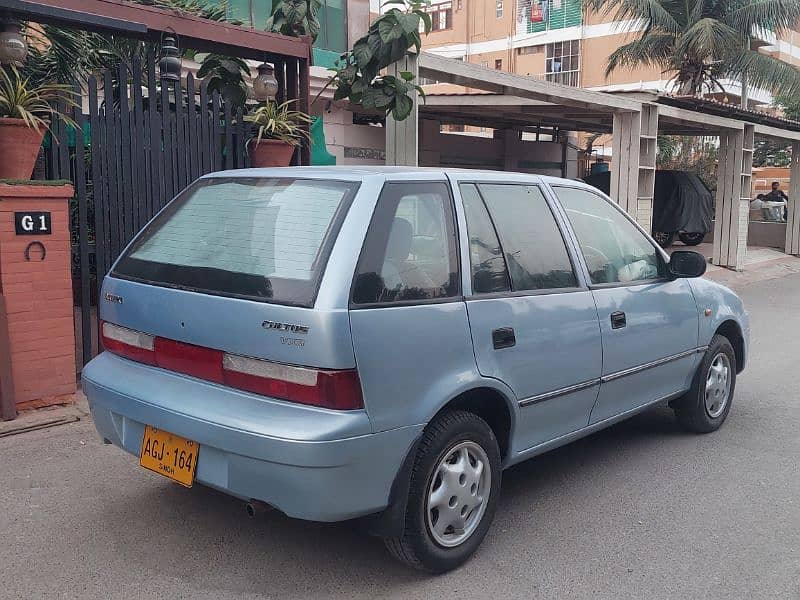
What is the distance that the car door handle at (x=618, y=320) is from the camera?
428 cm

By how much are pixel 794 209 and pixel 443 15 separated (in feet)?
80.3

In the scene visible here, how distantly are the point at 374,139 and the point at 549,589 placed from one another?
1079cm

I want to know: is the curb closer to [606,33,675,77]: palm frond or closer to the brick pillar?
the brick pillar

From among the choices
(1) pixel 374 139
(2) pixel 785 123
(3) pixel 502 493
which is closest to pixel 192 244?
(3) pixel 502 493

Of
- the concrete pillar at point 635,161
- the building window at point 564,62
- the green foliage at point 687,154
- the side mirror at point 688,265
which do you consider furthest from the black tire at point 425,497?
the building window at point 564,62

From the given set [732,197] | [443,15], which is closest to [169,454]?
[732,197]

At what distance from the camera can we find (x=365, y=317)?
304 cm

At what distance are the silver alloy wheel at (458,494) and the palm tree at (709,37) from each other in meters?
20.4

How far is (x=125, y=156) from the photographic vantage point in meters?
6.17

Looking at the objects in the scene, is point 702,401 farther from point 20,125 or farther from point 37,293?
point 20,125

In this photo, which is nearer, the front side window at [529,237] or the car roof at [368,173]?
the car roof at [368,173]

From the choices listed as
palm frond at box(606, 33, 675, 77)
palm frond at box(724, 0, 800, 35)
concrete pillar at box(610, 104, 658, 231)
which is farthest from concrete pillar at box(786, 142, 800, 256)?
concrete pillar at box(610, 104, 658, 231)

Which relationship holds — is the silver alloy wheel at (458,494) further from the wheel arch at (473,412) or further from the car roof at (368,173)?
the car roof at (368,173)

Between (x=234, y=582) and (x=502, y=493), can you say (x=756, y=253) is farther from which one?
(x=234, y=582)
